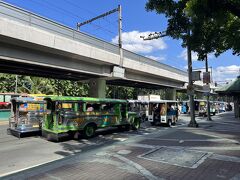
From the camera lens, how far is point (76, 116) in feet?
45.3

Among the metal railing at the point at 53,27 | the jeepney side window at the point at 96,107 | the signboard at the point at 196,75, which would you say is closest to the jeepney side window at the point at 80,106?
the jeepney side window at the point at 96,107

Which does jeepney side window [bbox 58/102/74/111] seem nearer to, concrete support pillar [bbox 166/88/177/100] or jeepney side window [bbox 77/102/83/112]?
jeepney side window [bbox 77/102/83/112]

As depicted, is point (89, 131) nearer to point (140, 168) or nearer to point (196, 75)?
point (140, 168)

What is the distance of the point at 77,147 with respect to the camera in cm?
1186

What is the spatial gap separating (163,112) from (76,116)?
956cm

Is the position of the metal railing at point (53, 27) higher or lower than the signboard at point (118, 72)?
higher

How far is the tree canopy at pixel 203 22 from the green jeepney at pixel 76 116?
6.66 m

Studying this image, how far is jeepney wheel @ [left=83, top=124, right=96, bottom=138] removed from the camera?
14.4 meters

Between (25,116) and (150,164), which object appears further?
(25,116)

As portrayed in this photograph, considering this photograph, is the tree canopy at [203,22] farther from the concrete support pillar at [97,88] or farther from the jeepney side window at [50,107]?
the concrete support pillar at [97,88]

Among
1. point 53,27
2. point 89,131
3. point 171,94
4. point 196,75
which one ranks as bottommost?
point 89,131

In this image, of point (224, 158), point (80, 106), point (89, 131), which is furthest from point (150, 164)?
point (89, 131)

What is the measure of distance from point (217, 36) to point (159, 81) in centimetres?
2393

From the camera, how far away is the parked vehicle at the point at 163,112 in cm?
2094
